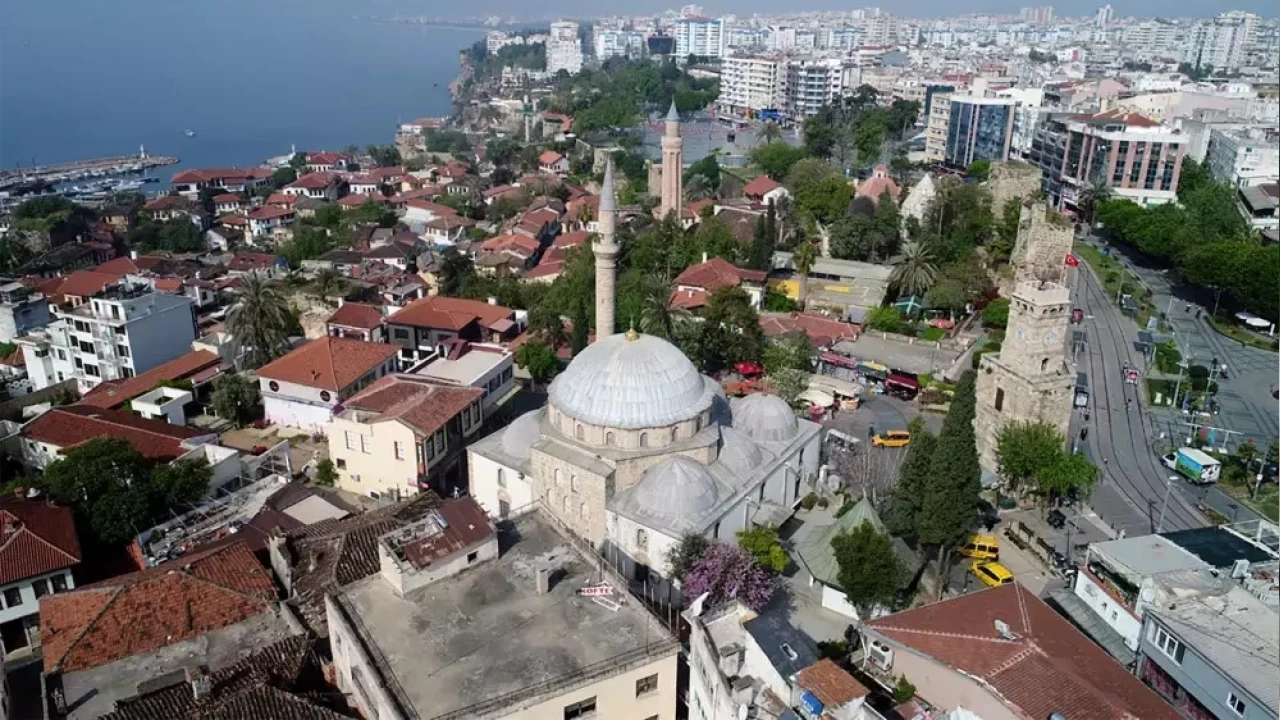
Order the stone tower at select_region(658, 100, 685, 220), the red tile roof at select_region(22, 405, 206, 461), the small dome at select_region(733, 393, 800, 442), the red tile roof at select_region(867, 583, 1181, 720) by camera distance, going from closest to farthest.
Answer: the red tile roof at select_region(867, 583, 1181, 720)
the small dome at select_region(733, 393, 800, 442)
the red tile roof at select_region(22, 405, 206, 461)
the stone tower at select_region(658, 100, 685, 220)

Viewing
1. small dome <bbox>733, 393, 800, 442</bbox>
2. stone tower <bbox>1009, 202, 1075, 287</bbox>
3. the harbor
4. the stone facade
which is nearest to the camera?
small dome <bbox>733, 393, 800, 442</bbox>

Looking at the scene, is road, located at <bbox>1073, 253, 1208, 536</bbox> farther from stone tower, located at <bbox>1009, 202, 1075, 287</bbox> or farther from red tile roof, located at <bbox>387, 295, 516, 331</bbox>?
red tile roof, located at <bbox>387, 295, 516, 331</bbox>

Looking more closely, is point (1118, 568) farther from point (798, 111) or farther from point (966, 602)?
point (798, 111)

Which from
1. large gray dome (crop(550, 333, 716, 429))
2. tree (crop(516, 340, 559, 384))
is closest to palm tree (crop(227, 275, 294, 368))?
tree (crop(516, 340, 559, 384))

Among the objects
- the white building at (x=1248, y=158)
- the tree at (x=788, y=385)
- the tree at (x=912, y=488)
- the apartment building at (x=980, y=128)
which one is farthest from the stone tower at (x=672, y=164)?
the white building at (x=1248, y=158)

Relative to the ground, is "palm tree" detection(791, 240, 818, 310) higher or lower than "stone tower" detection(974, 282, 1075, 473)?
lower

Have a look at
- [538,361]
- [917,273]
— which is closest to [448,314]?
[538,361]
